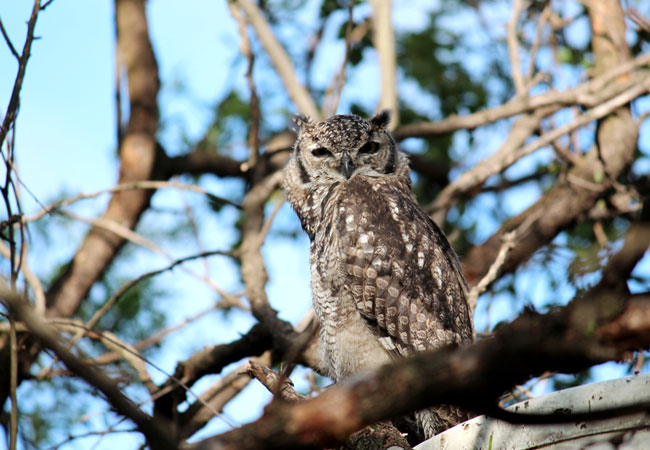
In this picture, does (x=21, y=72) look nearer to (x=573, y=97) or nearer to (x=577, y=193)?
(x=577, y=193)

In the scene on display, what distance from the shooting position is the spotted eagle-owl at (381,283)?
10.7 feet

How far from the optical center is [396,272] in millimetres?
3355

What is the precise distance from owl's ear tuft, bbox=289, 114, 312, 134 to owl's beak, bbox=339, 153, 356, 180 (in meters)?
0.51

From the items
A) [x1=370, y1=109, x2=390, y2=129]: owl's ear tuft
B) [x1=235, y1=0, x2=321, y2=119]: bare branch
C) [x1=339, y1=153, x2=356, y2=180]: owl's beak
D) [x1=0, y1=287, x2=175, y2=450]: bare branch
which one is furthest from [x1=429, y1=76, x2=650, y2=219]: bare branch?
[x1=0, y1=287, x2=175, y2=450]: bare branch

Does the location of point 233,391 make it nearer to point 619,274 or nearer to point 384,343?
point 384,343

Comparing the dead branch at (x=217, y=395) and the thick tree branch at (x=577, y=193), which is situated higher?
the thick tree branch at (x=577, y=193)

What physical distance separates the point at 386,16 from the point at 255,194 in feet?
5.97

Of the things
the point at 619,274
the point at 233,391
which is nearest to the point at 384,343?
the point at 233,391

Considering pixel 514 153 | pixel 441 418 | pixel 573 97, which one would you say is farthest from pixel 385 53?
pixel 441 418

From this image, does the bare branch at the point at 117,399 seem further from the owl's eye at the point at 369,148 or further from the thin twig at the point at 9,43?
the owl's eye at the point at 369,148

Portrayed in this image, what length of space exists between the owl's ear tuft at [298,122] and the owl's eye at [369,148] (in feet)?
1.54

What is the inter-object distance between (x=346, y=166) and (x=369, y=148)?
26cm

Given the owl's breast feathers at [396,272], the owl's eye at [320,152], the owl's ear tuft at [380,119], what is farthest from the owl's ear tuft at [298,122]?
the owl's breast feathers at [396,272]

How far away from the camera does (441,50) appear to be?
6.58 metres
